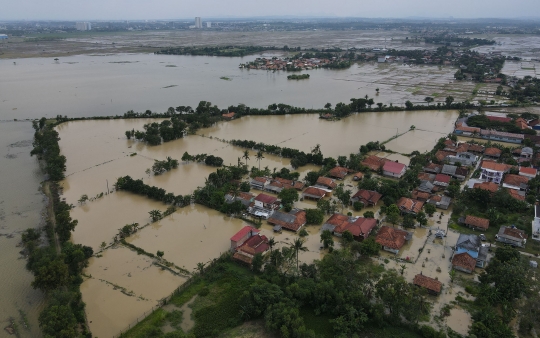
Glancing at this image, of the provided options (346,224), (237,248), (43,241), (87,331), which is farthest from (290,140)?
(87,331)

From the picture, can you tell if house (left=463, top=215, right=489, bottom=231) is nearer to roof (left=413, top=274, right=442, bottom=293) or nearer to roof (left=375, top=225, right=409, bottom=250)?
roof (left=375, top=225, right=409, bottom=250)

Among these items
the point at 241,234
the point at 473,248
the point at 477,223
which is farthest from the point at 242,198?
the point at 477,223

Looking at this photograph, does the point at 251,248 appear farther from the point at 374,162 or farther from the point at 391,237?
the point at 374,162

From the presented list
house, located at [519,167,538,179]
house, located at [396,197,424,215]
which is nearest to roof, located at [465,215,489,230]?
house, located at [396,197,424,215]

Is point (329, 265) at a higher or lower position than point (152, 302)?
higher

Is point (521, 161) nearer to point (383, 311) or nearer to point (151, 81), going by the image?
point (383, 311)

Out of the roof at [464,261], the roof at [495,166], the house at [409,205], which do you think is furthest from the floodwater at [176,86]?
the roof at [464,261]
